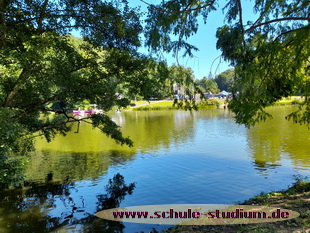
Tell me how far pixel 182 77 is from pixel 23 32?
4069 mm

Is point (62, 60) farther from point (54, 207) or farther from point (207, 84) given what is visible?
point (54, 207)

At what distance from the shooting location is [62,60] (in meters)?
6.40

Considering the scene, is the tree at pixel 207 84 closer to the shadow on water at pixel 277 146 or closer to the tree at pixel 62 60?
the tree at pixel 62 60

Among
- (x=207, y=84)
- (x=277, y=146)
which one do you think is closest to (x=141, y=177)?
(x=207, y=84)

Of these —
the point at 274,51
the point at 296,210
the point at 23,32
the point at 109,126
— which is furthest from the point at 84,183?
the point at 274,51

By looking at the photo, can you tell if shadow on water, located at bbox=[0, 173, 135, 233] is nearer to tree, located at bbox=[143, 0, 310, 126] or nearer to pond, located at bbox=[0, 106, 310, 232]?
pond, located at bbox=[0, 106, 310, 232]

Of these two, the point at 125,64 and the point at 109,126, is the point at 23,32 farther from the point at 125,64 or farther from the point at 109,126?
the point at 109,126

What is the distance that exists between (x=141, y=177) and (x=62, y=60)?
Answer: 6.61 metres

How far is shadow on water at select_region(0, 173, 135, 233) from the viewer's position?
6.99 m

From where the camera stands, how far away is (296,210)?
5652 millimetres

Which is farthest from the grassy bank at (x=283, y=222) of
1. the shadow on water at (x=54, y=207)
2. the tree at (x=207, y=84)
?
the tree at (x=207, y=84)

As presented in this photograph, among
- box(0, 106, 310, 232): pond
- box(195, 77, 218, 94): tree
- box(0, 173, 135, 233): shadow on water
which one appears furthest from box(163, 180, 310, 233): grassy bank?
box(195, 77, 218, 94): tree

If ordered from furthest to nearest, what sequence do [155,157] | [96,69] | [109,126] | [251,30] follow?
1. [155,157]
2. [109,126]
3. [96,69]
4. [251,30]

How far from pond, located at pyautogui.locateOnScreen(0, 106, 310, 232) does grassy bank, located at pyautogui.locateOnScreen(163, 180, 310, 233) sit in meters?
1.06
